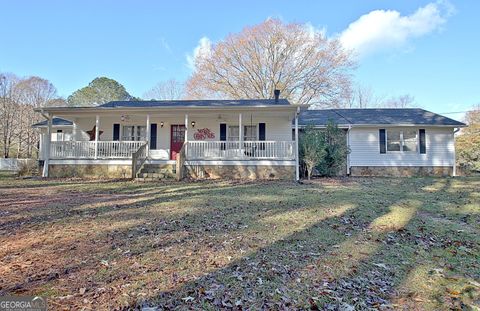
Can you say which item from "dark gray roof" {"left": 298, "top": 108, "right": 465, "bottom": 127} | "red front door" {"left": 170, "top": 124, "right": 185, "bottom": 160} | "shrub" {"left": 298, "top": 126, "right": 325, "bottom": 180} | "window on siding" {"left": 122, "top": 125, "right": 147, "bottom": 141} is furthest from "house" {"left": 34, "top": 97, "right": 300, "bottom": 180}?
"dark gray roof" {"left": 298, "top": 108, "right": 465, "bottom": 127}

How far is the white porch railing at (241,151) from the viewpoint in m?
13.2

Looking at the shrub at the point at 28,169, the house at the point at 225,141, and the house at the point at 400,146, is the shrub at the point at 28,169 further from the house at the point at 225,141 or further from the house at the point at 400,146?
the house at the point at 400,146

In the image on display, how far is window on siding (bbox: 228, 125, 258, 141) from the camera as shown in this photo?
15492mm

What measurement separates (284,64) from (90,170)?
2054cm

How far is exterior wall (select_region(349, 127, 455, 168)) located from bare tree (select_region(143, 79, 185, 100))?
84.4 feet

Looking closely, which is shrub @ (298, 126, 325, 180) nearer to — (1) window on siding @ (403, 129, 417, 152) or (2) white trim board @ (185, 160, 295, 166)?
(2) white trim board @ (185, 160, 295, 166)

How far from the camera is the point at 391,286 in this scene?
3.11 metres

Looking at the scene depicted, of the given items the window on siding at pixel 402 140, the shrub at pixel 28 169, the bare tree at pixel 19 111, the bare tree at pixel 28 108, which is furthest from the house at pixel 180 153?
the bare tree at pixel 28 108

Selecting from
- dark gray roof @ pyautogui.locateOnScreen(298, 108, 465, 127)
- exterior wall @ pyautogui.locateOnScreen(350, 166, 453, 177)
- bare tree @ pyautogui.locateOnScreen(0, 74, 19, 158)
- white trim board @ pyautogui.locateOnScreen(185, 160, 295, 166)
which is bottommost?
exterior wall @ pyautogui.locateOnScreen(350, 166, 453, 177)

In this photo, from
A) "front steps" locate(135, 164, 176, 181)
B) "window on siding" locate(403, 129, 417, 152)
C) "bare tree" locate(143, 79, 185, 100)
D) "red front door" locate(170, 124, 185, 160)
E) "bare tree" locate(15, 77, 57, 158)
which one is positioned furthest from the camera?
"bare tree" locate(143, 79, 185, 100)

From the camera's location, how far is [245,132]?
15586 millimetres

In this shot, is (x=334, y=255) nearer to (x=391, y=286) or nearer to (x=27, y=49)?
(x=391, y=286)

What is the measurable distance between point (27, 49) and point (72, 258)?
26.8m

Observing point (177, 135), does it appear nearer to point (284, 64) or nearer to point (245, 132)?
point (245, 132)
